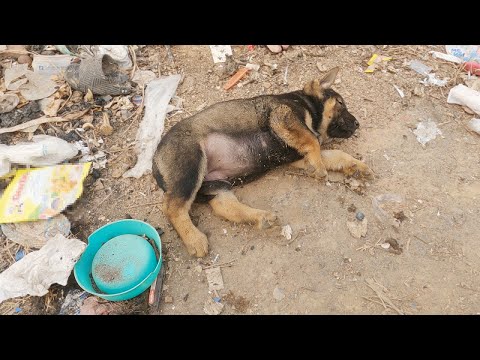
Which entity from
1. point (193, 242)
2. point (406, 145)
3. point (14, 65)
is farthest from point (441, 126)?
point (14, 65)

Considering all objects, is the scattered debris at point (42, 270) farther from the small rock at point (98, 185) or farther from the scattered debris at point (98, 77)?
the scattered debris at point (98, 77)

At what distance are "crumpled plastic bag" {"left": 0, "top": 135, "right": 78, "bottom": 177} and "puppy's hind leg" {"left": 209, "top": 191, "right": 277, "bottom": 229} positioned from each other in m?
2.48

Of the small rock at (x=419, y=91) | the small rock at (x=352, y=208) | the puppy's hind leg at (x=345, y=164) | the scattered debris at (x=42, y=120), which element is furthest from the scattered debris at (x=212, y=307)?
the small rock at (x=419, y=91)

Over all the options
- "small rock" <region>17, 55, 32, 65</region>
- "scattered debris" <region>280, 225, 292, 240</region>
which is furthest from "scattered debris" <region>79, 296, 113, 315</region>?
"small rock" <region>17, 55, 32, 65</region>

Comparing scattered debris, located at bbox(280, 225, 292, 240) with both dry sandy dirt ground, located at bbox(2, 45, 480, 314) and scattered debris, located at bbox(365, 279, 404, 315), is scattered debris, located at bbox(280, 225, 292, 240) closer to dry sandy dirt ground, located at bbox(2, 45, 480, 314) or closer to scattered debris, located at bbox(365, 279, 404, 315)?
dry sandy dirt ground, located at bbox(2, 45, 480, 314)

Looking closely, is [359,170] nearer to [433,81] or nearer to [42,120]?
[433,81]

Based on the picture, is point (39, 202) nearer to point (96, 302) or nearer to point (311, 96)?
Answer: point (96, 302)

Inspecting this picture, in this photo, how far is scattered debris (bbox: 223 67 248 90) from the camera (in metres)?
6.55

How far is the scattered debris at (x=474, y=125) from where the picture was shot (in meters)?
5.64

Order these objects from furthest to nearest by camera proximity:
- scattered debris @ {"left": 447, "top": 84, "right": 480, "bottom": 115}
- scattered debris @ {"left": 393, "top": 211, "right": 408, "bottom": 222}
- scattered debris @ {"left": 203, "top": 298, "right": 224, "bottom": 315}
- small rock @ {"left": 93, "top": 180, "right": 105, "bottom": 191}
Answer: scattered debris @ {"left": 447, "top": 84, "right": 480, "bottom": 115}
small rock @ {"left": 93, "top": 180, "right": 105, "bottom": 191}
scattered debris @ {"left": 393, "top": 211, "right": 408, "bottom": 222}
scattered debris @ {"left": 203, "top": 298, "right": 224, "bottom": 315}

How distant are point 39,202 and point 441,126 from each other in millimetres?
6024

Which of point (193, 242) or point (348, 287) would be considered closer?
point (348, 287)

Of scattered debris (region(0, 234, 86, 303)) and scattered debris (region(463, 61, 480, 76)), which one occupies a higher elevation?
scattered debris (region(463, 61, 480, 76))

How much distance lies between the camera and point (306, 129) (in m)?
5.00
